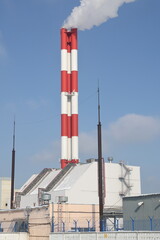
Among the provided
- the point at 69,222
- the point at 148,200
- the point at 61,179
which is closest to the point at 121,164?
the point at 61,179

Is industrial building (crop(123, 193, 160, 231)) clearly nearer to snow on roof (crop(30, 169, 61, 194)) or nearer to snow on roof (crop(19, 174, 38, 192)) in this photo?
snow on roof (crop(30, 169, 61, 194))

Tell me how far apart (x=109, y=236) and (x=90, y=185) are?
2414cm

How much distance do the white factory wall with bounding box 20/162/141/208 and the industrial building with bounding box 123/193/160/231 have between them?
17842 mm

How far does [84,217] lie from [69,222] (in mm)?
1679

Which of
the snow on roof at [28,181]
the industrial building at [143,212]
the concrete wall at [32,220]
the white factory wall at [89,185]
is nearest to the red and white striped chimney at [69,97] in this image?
the snow on roof at [28,181]

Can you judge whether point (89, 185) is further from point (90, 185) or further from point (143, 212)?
point (143, 212)

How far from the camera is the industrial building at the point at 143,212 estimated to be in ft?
106

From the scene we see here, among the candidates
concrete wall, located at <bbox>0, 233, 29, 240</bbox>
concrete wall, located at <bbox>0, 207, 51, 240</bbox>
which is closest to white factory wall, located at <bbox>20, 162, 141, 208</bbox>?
concrete wall, located at <bbox>0, 207, 51, 240</bbox>

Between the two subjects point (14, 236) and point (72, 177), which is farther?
point (72, 177)

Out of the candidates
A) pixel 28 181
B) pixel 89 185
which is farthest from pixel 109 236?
pixel 28 181

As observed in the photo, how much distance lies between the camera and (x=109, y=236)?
3000 cm

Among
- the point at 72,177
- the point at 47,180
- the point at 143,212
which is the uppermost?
the point at 47,180

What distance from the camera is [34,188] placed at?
203 feet

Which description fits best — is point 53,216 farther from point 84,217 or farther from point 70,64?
point 70,64
